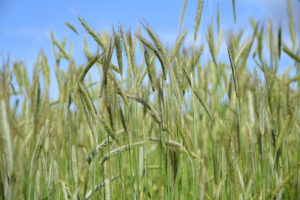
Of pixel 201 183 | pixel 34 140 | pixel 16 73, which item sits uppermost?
pixel 16 73

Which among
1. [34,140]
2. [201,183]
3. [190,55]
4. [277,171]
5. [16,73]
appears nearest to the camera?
[201,183]

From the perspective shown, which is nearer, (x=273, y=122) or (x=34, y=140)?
(x=34, y=140)

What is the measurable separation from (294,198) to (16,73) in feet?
6.26

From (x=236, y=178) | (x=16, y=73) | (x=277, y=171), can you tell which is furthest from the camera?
(x=16, y=73)

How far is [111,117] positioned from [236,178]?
0.45 metres

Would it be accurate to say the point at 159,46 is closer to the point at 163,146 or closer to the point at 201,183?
the point at 163,146

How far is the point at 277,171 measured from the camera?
1130mm

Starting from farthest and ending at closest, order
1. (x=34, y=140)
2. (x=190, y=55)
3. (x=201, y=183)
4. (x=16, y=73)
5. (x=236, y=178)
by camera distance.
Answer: (x=16, y=73), (x=190, y=55), (x=236, y=178), (x=34, y=140), (x=201, y=183)

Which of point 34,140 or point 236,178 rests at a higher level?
point 34,140

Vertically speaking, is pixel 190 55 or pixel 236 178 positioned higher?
pixel 190 55

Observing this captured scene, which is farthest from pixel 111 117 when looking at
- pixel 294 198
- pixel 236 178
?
pixel 294 198

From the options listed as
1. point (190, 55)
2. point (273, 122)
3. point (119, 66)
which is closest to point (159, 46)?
point (119, 66)

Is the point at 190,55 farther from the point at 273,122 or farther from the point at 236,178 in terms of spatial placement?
the point at 236,178

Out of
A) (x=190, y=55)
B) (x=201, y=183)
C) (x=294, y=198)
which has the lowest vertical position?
(x=294, y=198)
